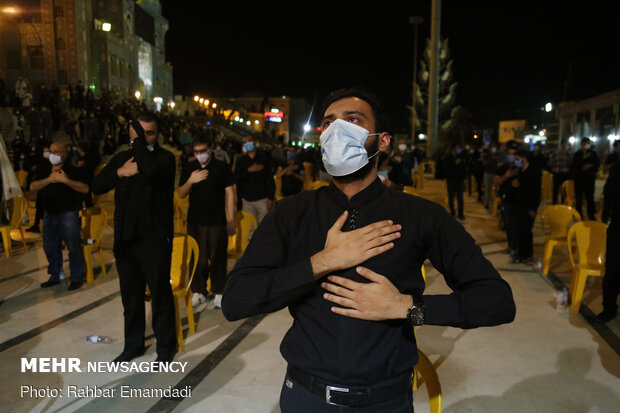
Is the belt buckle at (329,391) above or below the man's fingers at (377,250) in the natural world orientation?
below

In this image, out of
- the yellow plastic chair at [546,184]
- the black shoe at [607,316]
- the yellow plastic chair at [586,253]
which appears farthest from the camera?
the yellow plastic chair at [546,184]

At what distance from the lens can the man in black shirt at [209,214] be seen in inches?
211

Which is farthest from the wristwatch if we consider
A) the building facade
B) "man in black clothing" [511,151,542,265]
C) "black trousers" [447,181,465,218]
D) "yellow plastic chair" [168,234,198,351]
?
the building facade

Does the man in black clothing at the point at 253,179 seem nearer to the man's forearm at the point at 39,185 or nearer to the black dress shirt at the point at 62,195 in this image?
the black dress shirt at the point at 62,195

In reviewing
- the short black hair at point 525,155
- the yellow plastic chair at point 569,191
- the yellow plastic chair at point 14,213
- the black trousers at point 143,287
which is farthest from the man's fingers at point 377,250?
the yellow plastic chair at point 569,191

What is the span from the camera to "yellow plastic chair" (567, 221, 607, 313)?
17.4 ft

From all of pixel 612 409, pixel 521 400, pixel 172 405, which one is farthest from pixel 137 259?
pixel 612 409

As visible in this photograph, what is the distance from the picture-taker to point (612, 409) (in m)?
3.39

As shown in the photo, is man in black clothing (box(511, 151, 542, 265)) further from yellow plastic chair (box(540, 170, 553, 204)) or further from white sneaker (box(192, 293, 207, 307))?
yellow plastic chair (box(540, 170, 553, 204))

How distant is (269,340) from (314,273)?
10.9ft

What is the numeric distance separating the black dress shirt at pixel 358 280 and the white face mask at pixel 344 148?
88 mm

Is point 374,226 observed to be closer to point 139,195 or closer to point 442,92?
point 139,195

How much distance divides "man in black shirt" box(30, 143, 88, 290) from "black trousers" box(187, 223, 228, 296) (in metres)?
1.64

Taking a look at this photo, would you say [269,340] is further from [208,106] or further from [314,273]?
[208,106]
